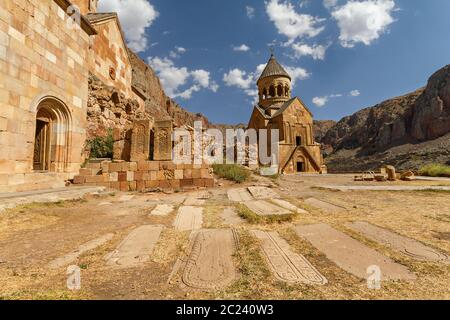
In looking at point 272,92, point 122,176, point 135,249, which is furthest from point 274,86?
point 135,249

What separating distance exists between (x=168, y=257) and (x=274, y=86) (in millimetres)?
30977

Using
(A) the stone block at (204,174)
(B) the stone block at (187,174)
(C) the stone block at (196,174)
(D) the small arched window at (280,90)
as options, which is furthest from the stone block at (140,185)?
(D) the small arched window at (280,90)

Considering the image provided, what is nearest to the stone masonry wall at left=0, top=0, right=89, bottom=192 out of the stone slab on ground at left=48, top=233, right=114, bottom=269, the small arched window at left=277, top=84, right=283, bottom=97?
the stone slab on ground at left=48, top=233, right=114, bottom=269

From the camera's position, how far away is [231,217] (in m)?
3.71

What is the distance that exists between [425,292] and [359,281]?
36cm

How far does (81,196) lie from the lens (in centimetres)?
539

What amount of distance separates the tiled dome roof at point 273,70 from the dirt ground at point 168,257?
2887 cm

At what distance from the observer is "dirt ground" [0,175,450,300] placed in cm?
146

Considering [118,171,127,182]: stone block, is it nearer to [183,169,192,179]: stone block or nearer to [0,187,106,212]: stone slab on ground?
[0,187,106,212]: stone slab on ground

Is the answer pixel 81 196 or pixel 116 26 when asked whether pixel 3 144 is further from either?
pixel 116 26

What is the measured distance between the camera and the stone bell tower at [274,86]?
29.9 m

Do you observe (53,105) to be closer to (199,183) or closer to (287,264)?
(199,183)

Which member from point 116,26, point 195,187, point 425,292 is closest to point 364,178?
point 195,187

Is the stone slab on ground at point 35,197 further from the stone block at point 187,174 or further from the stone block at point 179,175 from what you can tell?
the stone block at point 187,174
